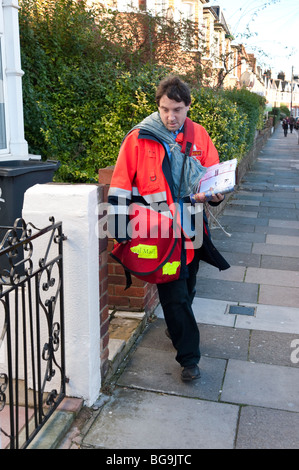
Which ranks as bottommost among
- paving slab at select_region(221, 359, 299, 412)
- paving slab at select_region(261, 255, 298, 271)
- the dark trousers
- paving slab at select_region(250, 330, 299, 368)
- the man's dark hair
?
paving slab at select_region(261, 255, 298, 271)

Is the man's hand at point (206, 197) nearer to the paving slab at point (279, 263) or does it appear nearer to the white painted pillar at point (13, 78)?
the paving slab at point (279, 263)

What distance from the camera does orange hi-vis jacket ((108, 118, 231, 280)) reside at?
10.4 feet

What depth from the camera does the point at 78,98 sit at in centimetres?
845

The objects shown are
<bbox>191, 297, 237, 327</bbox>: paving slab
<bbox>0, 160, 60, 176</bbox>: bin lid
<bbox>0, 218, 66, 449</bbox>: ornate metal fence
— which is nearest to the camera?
<bbox>0, 218, 66, 449</bbox>: ornate metal fence

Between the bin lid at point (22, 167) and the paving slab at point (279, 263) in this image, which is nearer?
the bin lid at point (22, 167)

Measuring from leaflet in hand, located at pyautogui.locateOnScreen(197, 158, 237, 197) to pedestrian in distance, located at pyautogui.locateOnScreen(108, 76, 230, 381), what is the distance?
0.05m

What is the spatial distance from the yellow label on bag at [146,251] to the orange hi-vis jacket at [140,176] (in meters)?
0.10

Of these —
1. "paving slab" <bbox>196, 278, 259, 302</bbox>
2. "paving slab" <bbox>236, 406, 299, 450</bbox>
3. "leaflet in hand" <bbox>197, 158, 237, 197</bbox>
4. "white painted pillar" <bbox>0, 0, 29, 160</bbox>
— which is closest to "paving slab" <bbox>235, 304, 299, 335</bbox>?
"paving slab" <bbox>196, 278, 259, 302</bbox>

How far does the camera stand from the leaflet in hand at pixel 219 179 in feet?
10.00

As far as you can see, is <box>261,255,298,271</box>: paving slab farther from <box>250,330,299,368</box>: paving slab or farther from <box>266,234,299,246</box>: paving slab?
<box>250,330,299,368</box>: paving slab

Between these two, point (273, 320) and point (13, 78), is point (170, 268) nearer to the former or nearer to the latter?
point (273, 320)

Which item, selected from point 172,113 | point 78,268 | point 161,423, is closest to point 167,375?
point 161,423

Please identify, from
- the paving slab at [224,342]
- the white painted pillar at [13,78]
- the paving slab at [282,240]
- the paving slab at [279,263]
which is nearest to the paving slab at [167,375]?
the paving slab at [224,342]

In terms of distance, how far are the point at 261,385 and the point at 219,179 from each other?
4.46 feet
